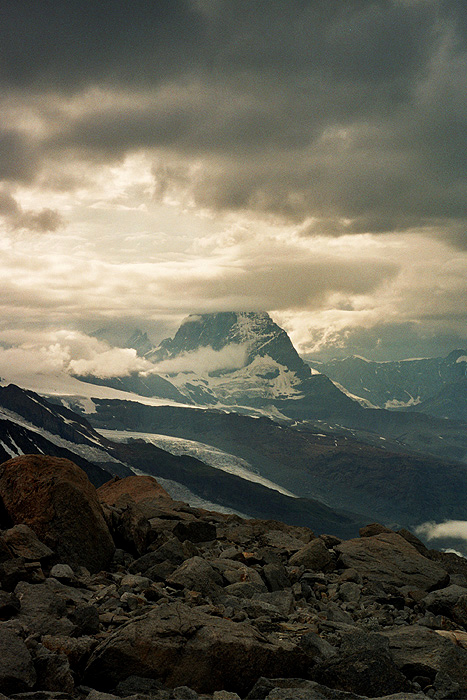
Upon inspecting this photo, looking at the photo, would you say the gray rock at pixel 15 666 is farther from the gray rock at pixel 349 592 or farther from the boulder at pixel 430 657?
the gray rock at pixel 349 592

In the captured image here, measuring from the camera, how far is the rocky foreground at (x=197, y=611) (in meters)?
14.1

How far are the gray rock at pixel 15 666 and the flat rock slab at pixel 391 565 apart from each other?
67.7 feet

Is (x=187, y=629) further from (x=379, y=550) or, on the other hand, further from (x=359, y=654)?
(x=379, y=550)

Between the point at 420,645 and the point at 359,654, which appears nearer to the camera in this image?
the point at 359,654

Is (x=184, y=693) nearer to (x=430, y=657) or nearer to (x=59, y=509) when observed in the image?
(x=430, y=657)

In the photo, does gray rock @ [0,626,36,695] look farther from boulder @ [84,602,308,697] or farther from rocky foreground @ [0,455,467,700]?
boulder @ [84,602,308,697]

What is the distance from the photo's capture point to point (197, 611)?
17.3 metres

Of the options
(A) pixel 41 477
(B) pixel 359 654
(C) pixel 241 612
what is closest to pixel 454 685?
(B) pixel 359 654

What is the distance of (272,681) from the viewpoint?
14.1 meters

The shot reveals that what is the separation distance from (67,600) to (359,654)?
30.2ft

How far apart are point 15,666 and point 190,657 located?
169 inches

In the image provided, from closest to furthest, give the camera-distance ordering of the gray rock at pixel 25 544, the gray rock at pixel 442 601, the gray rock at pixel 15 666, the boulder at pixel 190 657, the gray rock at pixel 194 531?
the gray rock at pixel 15 666 < the boulder at pixel 190 657 < the gray rock at pixel 25 544 < the gray rock at pixel 442 601 < the gray rock at pixel 194 531

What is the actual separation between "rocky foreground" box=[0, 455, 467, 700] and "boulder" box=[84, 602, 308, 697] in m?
0.03

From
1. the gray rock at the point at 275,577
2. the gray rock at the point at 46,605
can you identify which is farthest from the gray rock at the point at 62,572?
the gray rock at the point at 275,577
